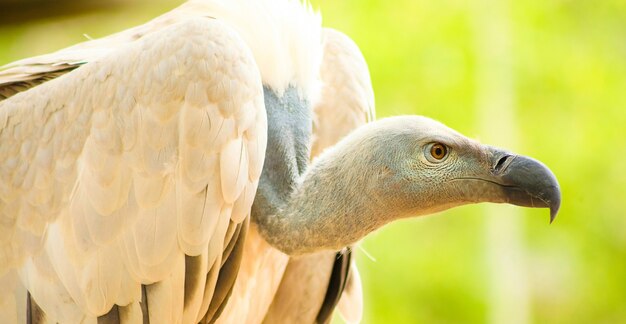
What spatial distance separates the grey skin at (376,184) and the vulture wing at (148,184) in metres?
0.24

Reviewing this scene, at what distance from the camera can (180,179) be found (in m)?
2.59

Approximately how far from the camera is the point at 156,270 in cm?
260

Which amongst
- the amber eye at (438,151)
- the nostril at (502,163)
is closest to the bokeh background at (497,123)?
the amber eye at (438,151)

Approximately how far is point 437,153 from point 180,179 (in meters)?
0.73

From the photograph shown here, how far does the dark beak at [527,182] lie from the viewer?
2.56m

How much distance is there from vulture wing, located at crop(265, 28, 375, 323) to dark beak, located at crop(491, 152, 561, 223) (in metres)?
0.83

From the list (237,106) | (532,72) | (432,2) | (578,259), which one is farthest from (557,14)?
(237,106)

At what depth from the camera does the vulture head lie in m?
2.73

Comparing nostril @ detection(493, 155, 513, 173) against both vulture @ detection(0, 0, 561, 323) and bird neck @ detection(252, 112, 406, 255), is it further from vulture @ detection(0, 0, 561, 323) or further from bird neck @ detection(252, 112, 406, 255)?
bird neck @ detection(252, 112, 406, 255)

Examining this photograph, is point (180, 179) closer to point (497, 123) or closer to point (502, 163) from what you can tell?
point (502, 163)

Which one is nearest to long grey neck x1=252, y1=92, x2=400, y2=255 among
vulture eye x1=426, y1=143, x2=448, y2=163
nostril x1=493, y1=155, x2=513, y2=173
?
vulture eye x1=426, y1=143, x2=448, y2=163

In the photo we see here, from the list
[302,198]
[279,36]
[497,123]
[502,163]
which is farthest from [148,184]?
[497,123]

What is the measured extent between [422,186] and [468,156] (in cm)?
15

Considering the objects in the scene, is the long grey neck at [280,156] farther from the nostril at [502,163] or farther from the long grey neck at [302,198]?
the nostril at [502,163]
